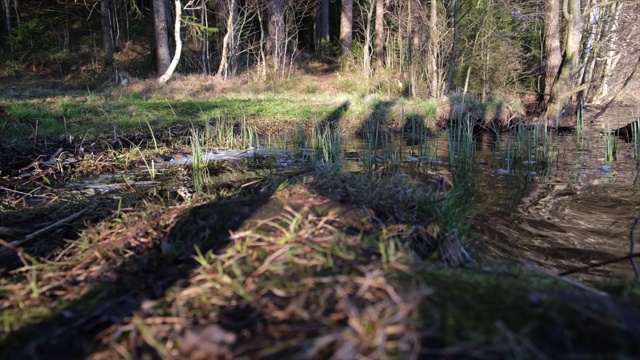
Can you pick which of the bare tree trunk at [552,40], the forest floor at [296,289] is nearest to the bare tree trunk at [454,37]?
Answer: the bare tree trunk at [552,40]

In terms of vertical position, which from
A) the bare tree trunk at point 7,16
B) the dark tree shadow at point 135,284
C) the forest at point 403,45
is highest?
the bare tree trunk at point 7,16

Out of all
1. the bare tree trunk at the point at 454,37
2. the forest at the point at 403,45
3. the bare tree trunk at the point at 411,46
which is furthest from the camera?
the bare tree trunk at the point at 411,46

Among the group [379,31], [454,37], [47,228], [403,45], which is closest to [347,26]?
[379,31]

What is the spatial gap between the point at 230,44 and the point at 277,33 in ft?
7.33

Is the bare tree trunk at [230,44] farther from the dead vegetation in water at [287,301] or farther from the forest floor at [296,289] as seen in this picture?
the dead vegetation in water at [287,301]

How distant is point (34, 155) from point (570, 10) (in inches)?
514

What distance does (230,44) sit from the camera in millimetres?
19094

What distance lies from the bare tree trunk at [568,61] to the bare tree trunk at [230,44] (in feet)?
40.9

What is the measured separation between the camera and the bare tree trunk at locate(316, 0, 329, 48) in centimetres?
2566

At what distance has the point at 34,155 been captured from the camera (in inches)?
223

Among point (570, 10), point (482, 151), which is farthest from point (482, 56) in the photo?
point (482, 151)

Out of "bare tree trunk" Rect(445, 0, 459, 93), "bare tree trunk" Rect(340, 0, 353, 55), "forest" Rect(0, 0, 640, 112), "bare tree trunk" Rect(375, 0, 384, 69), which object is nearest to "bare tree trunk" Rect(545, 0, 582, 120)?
"forest" Rect(0, 0, 640, 112)

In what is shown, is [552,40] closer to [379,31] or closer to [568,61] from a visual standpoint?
[568,61]

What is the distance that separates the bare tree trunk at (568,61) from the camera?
11406 millimetres
